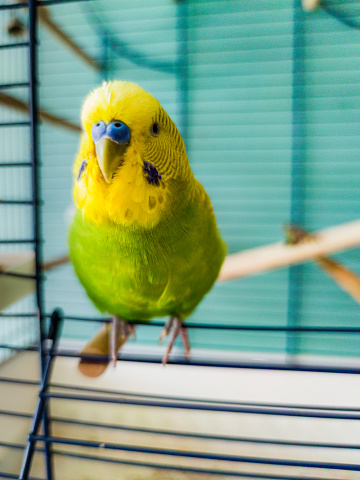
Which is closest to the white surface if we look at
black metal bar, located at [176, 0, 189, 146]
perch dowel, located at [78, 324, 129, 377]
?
perch dowel, located at [78, 324, 129, 377]

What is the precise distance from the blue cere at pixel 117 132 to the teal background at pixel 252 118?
123 cm

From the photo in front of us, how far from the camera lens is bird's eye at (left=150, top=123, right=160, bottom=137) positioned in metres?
0.44

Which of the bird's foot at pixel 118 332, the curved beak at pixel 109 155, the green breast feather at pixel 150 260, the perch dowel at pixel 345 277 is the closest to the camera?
the curved beak at pixel 109 155

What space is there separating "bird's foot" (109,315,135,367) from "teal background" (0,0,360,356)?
1.03 m

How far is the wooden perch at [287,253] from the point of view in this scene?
98 cm

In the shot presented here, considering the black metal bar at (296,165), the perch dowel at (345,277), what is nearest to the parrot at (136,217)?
the perch dowel at (345,277)

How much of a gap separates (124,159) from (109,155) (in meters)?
0.02

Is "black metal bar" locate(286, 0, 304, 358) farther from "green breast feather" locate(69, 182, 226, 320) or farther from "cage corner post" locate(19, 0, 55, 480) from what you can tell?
"cage corner post" locate(19, 0, 55, 480)

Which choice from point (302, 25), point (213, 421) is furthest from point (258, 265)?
point (302, 25)

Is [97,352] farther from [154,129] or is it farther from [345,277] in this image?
[345,277]

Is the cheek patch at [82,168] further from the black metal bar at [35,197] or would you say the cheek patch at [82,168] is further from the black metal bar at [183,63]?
the black metal bar at [183,63]

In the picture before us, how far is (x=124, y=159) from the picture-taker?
0.41 meters

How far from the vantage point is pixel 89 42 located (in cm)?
166

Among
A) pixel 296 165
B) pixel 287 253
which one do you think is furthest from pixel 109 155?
pixel 296 165
